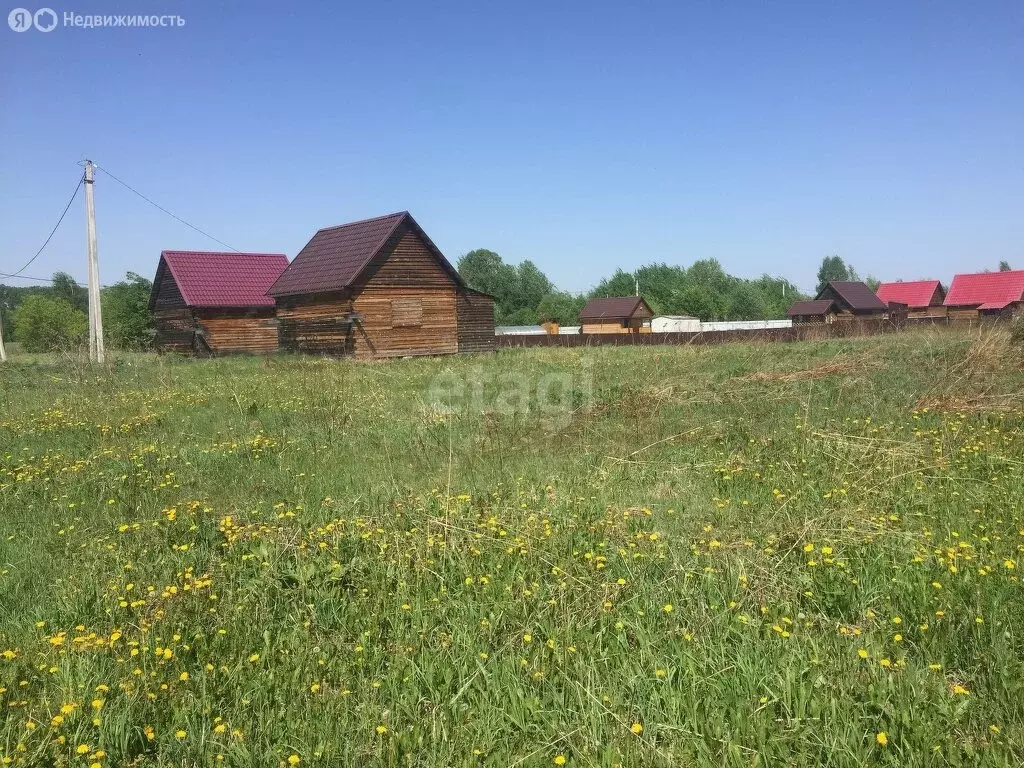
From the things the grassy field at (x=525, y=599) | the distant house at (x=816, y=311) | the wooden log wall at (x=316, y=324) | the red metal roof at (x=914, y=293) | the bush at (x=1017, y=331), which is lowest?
the grassy field at (x=525, y=599)

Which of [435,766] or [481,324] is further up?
[481,324]

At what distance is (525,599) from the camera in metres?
3.99

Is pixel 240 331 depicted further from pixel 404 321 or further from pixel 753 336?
pixel 753 336

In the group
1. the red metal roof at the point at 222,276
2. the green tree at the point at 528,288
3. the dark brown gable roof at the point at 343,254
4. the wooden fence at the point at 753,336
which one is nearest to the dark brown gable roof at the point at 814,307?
the wooden fence at the point at 753,336

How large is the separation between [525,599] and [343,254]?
24957 millimetres

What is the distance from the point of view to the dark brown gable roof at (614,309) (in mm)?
61312

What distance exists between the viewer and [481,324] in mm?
29656

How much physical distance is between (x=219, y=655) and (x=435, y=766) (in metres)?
1.51

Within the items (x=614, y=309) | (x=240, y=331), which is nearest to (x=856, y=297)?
(x=614, y=309)

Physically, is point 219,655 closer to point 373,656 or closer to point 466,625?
point 373,656

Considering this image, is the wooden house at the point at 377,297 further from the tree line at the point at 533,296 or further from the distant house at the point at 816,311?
the distant house at the point at 816,311

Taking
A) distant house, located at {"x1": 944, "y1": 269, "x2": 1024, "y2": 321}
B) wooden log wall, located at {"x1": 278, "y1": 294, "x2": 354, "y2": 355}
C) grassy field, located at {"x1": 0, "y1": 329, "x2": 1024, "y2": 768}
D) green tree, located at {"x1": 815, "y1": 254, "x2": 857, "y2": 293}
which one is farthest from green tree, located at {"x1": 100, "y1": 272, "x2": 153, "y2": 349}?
green tree, located at {"x1": 815, "y1": 254, "x2": 857, "y2": 293}

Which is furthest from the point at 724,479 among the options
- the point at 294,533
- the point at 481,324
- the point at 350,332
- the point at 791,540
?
the point at 481,324

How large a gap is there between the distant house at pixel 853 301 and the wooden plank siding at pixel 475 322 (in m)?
39.8
